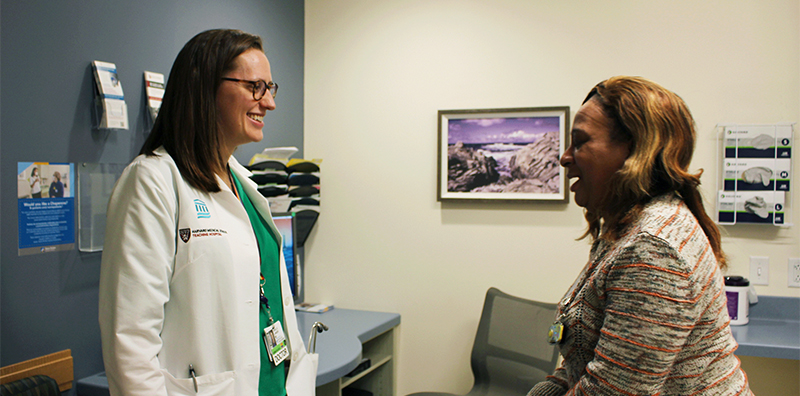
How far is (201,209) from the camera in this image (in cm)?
116

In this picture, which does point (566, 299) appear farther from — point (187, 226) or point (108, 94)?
point (108, 94)

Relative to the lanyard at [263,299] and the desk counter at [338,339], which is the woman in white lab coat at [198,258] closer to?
the lanyard at [263,299]

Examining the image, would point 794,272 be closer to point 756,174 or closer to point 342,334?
point 756,174

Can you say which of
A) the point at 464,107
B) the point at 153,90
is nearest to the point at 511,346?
the point at 464,107

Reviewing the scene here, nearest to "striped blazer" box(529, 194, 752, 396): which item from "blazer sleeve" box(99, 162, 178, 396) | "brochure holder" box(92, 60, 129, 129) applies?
A: "blazer sleeve" box(99, 162, 178, 396)

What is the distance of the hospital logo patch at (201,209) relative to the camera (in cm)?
115

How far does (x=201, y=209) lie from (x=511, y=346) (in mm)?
1768

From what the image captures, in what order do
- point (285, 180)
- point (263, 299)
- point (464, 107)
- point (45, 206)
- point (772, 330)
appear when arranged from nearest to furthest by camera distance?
point (263, 299) < point (45, 206) < point (772, 330) < point (285, 180) < point (464, 107)

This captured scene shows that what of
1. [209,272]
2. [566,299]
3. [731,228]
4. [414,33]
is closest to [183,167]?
[209,272]

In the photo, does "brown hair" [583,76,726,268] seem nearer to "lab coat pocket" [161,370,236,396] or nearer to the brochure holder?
"lab coat pocket" [161,370,236,396]

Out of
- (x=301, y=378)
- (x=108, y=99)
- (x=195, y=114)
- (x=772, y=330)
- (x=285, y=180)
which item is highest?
(x=108, y=99)

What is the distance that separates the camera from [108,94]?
6.11ft

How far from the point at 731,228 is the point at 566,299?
1954 mm

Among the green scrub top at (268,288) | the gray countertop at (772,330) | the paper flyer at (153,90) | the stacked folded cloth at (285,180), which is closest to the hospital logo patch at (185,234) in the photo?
the green scrub top at (268,288)
